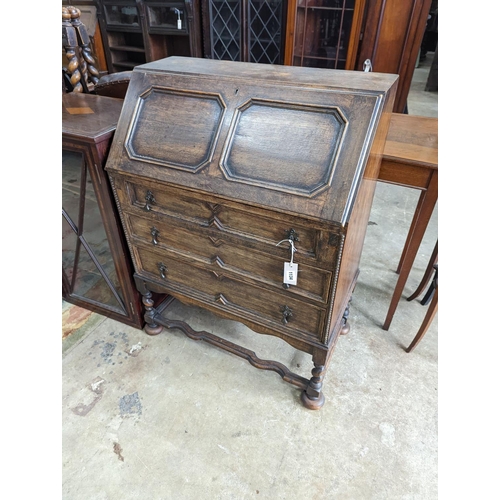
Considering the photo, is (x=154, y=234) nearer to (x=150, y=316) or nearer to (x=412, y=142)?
(x=150, y=316)

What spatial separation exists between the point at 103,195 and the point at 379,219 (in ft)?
6.80

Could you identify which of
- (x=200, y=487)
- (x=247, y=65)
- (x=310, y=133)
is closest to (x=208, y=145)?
(x=310, y=133)

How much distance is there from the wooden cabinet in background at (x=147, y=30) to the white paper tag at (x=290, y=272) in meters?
3.31

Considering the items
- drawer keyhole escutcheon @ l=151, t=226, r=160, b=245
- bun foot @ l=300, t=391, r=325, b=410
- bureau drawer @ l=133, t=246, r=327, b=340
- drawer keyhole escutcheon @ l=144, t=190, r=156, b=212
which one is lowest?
bun foot @ l=300, t=391, r=325, b=410

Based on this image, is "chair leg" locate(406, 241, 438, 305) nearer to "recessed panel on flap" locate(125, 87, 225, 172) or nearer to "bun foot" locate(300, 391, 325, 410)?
"bun foot" locate(300, 391, 325, 410)

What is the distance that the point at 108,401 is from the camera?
1.55 m

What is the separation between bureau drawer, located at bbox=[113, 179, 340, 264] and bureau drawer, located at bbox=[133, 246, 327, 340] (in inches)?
8.5

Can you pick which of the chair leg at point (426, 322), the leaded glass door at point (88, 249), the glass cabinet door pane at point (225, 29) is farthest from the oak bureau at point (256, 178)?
the glass cabinet door pane at point (225, 29)

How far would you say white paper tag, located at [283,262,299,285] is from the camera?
1136 millimetres

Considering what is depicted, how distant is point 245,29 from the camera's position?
3.28 metres

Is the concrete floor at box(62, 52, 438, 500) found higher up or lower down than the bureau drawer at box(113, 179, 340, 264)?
lower down

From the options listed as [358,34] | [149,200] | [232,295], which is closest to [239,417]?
[232,295]

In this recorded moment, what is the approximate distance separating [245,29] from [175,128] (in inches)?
105

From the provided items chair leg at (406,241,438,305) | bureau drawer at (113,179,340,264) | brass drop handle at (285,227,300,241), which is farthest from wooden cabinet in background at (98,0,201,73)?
brass drop handle at (285,227,300,241)
